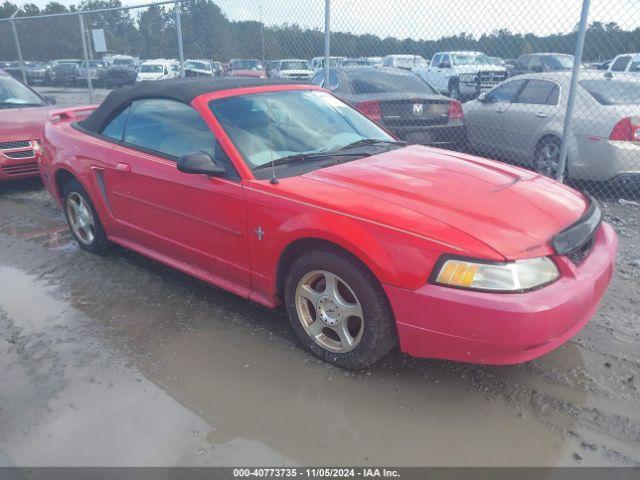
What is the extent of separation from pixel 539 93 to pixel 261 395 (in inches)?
237

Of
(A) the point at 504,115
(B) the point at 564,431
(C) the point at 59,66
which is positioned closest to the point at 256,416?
(B) the point at 564,431

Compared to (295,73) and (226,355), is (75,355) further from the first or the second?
(295,73)

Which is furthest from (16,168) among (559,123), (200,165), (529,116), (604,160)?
(604,160)

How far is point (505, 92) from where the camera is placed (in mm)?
7691

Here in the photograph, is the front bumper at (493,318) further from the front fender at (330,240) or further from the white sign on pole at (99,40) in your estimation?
the white sign on pole at (99,40)

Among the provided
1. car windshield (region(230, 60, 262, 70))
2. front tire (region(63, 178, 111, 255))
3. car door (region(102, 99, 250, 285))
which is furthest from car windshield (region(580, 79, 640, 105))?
car windshield (region(230, 60, 262, 70))

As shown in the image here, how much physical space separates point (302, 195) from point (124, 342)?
1.52m

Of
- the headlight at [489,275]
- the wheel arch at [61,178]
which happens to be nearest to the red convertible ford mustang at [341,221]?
the headlight at [489,275]

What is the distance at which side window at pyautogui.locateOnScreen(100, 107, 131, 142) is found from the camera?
4254mm

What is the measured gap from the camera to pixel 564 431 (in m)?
2.58

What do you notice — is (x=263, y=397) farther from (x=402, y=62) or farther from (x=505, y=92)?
(x=402, y=62)

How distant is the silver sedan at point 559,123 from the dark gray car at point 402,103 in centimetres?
54

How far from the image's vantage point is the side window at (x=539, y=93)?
6.95 meters

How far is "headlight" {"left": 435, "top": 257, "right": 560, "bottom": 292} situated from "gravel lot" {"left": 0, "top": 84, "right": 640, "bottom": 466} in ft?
2.27
